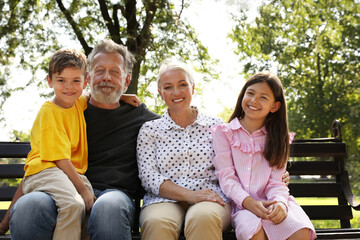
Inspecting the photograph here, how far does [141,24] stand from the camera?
8.37m

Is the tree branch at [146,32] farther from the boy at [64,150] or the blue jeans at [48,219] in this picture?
the blue jeans at [48,219]

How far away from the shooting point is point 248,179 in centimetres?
301

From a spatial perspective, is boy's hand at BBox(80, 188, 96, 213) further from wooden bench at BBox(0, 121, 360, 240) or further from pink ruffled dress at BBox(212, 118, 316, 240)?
wooden bench at BBox(0, 121, 360, 240)

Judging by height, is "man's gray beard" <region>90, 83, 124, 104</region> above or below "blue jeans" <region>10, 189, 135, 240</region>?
above

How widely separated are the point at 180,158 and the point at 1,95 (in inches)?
332

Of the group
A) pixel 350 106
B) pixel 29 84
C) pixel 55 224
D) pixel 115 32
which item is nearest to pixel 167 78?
pixel 55 224

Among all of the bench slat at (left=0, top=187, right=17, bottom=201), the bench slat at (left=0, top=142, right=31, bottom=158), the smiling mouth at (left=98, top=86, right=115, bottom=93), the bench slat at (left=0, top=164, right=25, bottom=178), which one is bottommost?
the bench slat at (left=0, top=187, right=17, bottom=201)

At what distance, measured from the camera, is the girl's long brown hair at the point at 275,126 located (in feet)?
9.96

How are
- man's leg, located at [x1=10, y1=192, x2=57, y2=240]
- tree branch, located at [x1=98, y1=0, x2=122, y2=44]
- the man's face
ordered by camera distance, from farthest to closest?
tree branch, located at [x1=98, y1=0, x2=122, y2=44] → the man's face → man's leg, located at [x1=10, y1=192, x2=57, y2=240]

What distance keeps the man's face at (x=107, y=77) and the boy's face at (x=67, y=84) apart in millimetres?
314

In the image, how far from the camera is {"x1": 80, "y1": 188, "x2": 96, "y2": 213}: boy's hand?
2736 millimetres

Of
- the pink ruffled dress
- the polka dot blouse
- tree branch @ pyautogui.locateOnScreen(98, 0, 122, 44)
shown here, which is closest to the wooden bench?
the pink ruffled dress

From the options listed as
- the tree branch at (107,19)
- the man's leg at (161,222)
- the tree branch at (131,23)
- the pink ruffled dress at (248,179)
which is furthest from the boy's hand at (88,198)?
the tree branch at (107,19)

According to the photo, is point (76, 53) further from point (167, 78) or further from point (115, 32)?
point (115, 32)
